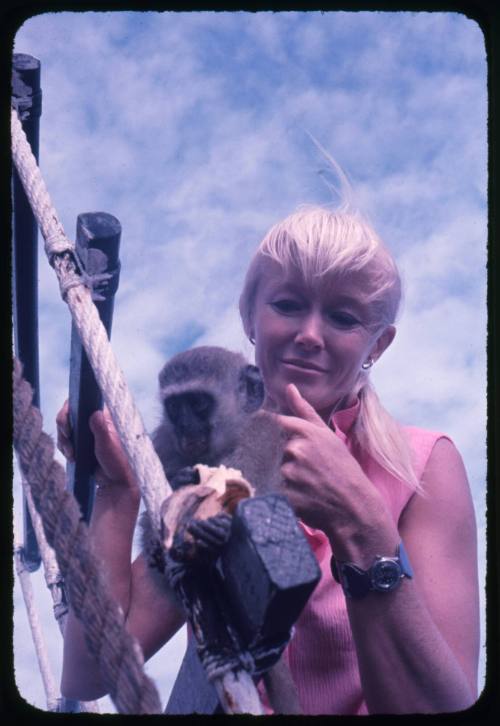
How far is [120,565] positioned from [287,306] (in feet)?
2.73

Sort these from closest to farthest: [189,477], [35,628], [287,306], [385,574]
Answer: [189,477], [385,574], [287,306], [35,628]

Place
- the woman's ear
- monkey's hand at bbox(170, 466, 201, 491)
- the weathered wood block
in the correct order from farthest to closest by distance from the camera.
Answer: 1. the woman's ear
2. monkey's hand at bbox(170, 466, 201, 491)
3. the weathered wood block

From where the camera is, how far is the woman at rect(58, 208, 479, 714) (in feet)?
4.33

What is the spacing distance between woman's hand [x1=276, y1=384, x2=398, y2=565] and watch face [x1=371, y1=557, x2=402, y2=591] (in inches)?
1.2

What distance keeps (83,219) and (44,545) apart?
1.23 metres

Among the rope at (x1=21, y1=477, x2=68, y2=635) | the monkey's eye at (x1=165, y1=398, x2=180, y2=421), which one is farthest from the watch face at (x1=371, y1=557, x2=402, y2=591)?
the rope at (x1=21, y1=477, x2=68, y2=635)

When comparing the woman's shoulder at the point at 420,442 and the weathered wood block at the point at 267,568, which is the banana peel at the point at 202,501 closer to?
the weathered wood block at the point at 267,568

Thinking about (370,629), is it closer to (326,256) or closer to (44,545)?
(326,256)

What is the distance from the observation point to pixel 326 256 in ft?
6.12

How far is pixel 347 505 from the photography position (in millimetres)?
1375

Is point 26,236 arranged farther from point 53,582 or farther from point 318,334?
point 53,582

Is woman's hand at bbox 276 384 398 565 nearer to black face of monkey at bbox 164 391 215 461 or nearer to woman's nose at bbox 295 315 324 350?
A: woman's nose at bbox 295 315 324 350

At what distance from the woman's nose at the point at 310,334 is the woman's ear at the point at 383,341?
248 mm

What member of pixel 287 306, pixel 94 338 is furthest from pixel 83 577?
pixel 287 306
